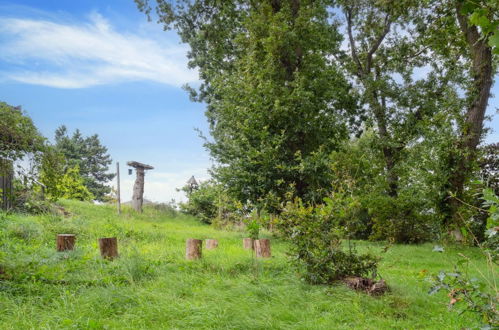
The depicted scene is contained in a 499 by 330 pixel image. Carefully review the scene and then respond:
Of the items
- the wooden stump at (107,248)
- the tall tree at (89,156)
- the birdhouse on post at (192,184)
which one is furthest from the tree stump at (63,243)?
the tall tree at (89,156)

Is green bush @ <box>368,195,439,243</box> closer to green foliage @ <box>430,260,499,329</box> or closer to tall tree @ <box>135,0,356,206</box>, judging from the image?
tall tree @ <box>135,0,356,206</box>

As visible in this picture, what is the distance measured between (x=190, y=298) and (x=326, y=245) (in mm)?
2293

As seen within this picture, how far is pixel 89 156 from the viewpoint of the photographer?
142 ft

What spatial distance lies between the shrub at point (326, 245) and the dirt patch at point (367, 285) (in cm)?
19

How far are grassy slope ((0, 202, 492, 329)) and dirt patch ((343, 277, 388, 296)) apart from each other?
167 mm

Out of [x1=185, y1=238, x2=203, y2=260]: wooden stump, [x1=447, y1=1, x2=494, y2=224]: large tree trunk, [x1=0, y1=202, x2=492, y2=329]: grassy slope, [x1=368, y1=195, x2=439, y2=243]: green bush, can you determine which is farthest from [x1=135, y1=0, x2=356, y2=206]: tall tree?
[x1=0, y1=202, x2=492, y2=329]: grassy slope

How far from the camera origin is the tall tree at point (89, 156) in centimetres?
4131

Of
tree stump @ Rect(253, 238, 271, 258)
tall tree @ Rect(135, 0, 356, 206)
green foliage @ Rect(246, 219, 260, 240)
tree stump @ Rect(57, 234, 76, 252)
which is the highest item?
tall tree @ Rect(135, 0, 356, 206)

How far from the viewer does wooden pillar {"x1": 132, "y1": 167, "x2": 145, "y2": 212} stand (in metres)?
21.8

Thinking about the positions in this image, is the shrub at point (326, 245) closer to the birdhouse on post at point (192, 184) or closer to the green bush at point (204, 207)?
the green bush at point (204, 207)

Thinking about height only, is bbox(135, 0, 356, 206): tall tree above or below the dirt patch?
above

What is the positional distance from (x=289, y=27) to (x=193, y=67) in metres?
9.21

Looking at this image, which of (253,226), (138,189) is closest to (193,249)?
(253,226)

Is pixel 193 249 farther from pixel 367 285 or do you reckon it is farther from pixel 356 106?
pixel 356 106
